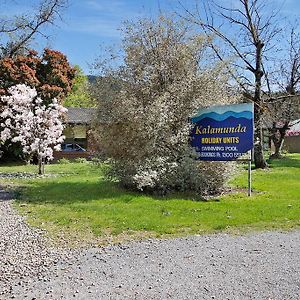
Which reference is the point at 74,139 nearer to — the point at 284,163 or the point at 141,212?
the point at 284,163

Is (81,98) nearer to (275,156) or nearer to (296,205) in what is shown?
(275,156)

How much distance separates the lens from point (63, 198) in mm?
10727

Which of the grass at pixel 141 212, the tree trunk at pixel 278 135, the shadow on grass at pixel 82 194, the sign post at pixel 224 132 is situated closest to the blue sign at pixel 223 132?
the sign post at pixel 224 132

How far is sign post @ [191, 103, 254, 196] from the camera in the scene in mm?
10969

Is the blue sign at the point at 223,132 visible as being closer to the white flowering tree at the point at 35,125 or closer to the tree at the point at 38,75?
the white flowering tree at the point at 35,125

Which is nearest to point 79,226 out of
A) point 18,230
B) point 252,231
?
point 18,230

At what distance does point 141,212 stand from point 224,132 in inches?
159

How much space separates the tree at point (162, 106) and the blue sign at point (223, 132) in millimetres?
287

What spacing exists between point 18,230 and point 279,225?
Result: 467 cm

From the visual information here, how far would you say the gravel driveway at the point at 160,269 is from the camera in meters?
4.21

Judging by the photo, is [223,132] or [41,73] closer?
[223,132]

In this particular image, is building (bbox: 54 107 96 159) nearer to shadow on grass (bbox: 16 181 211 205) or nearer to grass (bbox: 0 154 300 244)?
shadow on grass (bbox: 16 181 211 205)

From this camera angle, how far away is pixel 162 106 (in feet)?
35.2

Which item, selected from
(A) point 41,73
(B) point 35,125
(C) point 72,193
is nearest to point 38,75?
(A) point 41,73
